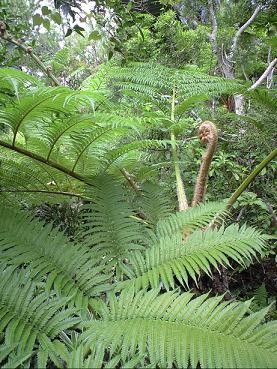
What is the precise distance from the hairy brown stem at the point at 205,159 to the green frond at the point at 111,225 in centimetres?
47

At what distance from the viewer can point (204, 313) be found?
3.04ft

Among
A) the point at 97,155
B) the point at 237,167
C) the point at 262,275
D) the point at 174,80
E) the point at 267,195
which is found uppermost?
the point at 174,80

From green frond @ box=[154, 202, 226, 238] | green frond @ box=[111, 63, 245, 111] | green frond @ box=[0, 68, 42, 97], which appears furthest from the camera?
green frond @ box=[111, 63, 245, 111]

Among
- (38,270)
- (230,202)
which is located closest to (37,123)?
(38,270)

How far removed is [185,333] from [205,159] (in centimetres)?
112

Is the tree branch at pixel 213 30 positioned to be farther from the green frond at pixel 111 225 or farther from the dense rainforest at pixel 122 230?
the green frond at pixel 111 225

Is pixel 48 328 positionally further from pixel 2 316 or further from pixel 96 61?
pixel 96 61

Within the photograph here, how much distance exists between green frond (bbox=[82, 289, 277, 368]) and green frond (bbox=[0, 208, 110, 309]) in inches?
7.5

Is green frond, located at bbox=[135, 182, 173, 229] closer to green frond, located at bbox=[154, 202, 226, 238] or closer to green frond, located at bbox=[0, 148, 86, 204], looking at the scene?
green frond, located at bbox=[154, 202, 226, 238]

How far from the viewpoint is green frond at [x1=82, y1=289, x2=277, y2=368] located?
2.57ft

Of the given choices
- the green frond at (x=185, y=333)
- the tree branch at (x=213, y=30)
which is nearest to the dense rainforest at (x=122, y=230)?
the green frond at (x=185, y=333)

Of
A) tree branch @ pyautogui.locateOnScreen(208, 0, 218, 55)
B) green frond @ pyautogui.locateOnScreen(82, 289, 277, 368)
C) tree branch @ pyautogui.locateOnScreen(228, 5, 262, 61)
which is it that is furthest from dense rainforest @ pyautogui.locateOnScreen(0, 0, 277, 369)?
tree branch @ pyautogui.locateOnScreen(208, 0, 218, 55)

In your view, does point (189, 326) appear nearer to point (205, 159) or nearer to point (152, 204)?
point (152, 204)

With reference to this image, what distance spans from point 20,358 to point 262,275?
5.71 ft
